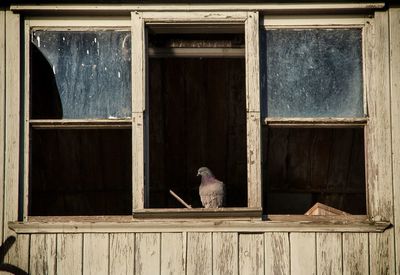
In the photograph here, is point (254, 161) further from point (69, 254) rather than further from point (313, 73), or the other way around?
point (69, 254)

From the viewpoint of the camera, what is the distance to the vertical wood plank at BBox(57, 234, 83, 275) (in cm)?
555

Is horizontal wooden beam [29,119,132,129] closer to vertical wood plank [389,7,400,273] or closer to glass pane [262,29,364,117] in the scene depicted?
glass pane [262,29,364,117]

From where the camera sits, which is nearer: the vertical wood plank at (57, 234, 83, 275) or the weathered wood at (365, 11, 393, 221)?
the vertical wood plank at (57, 234, 83, 275)

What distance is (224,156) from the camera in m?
8.79

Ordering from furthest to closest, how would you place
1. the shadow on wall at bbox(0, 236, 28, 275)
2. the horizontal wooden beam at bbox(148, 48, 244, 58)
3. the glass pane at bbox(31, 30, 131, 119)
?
the horizontal wooden beam at bbox(148, 48, 244, 58) < the glass pane at bbox(31, 30, 131, 119) < the shadow on wall at bbox(0, 236, 28, 275)

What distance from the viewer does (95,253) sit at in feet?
18.2

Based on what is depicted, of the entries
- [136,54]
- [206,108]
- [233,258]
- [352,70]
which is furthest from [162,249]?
[206,108]

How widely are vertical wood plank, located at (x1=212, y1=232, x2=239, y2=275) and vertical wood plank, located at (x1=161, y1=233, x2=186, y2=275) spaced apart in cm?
18

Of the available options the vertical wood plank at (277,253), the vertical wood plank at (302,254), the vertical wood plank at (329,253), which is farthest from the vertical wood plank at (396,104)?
the vertical wood plank at (277,253)

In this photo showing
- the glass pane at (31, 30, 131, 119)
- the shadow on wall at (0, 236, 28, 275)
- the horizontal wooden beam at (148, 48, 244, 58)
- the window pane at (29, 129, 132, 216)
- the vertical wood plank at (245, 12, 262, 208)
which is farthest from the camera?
the window pane at (29, 129, 132, 216)

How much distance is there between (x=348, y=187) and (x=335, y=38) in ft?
10.2

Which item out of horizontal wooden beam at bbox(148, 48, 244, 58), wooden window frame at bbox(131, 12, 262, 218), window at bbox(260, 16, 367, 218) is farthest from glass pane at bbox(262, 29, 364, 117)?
horizontal wooden beam at bbox(148, 48, 244, 58)

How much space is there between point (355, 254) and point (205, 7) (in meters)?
1.71

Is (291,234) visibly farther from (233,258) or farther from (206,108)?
(206,108)
